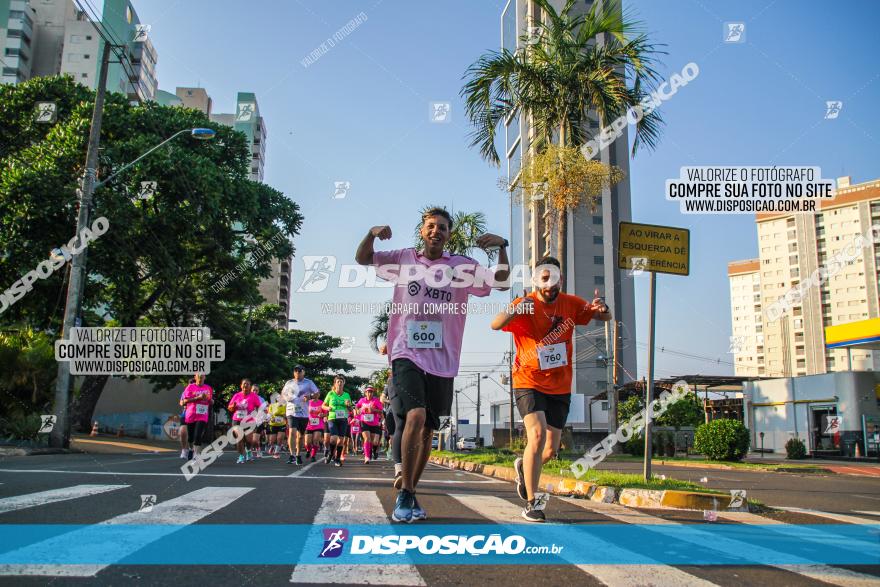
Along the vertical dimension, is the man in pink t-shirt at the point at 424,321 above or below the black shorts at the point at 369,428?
above

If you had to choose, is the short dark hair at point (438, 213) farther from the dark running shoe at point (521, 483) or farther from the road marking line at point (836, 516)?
the road marking line at point (836, 516)

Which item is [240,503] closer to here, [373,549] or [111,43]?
[373,549]

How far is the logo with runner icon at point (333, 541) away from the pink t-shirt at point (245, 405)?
1121cm

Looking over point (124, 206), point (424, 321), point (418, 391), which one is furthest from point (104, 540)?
point (124, 206)

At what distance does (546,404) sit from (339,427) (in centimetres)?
866

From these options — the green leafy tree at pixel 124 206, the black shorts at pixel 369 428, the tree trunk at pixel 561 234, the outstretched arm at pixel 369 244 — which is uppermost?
the green leafy tree at pixel 124 206

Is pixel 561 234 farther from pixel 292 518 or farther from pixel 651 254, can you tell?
pixel 292 518

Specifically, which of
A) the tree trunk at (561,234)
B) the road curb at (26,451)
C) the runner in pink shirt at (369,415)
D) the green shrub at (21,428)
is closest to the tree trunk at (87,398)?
the green shrub at (21,428)

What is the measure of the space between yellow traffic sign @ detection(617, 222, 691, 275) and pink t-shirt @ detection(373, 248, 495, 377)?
3607 mm

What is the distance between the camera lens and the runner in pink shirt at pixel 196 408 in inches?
496

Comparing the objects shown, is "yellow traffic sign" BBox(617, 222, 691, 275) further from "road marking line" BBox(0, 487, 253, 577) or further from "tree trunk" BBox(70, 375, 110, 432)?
"tree trunk" BBox(70, 375, 110, 432)

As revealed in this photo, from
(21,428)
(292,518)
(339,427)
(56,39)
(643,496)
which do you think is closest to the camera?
(292,518)

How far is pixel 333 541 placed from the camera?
3.75 m

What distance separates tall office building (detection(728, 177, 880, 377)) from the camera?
96062mm
